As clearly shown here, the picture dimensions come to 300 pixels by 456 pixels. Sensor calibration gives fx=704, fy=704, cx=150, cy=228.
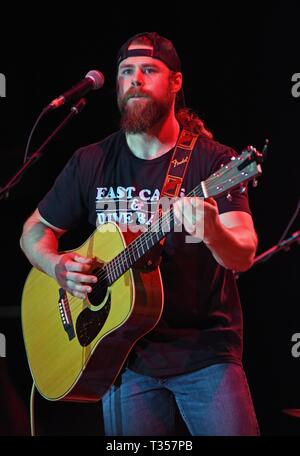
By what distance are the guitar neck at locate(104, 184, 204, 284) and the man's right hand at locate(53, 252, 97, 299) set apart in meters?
0.11

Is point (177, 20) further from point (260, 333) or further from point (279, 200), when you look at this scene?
point (260, 333)

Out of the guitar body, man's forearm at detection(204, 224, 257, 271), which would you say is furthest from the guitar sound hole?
man's forearm at detection(204, 224, 257, 271)

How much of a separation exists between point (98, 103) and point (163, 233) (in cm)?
207

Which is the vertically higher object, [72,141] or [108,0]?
[108,0]

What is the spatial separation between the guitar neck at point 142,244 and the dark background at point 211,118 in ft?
3.50

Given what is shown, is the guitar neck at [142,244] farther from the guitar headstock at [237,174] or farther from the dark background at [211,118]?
the dark background at [211,118]

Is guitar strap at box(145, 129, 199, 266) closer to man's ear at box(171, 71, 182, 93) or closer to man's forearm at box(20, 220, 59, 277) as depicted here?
man's ear at box(171, 71, 182, 93)

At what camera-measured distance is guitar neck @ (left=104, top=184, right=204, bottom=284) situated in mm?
2732

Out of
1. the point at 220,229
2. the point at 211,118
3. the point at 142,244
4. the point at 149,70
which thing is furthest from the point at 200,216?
the point at 211,118

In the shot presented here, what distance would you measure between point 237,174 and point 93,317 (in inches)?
A: 40.8

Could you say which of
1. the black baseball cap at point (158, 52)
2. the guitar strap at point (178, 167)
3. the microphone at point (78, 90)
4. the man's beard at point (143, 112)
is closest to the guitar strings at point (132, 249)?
the guitar strap at point (178, 167)

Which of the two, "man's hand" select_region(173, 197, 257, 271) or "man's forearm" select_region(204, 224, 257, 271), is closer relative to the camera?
"man's hand" select_region(173, 197, 257, 271)
